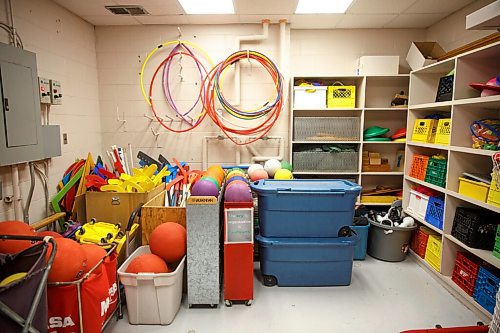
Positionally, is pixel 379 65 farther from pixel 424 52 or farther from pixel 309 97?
pixel 309 97

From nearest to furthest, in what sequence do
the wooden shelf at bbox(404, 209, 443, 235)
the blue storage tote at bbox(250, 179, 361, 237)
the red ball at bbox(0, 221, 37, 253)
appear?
the red ball at bbox(0, 221, 37, 253) < the blue storage tote at bbox(250, 179, 361, 237) < the wooden shelf at bbox(404, 209, 443, 235)

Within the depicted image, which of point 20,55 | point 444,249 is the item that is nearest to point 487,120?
point 444,249

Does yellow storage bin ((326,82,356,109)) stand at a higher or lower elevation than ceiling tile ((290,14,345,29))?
lower

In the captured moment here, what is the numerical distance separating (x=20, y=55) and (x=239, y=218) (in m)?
2.15

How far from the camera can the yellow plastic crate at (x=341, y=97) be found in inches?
151

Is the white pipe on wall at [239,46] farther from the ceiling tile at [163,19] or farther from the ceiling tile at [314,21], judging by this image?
the ceiling tile at [163,19]

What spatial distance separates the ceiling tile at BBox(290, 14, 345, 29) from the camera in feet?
11.9

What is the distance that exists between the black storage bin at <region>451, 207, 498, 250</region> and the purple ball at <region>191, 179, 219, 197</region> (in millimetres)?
2126

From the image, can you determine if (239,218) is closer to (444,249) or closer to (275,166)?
(275,166)

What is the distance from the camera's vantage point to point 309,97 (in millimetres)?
3846

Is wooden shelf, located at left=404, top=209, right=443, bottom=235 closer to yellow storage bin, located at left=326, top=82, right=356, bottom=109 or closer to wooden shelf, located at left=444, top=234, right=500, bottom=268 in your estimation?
wooden shelf, located at left=444, top=234, right=500, bottom=268

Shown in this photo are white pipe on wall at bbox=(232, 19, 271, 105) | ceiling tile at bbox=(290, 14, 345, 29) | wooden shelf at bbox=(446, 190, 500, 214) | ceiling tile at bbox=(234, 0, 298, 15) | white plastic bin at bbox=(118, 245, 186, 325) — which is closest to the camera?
white plastic bin at bbox=(118, 245, 186, 325)

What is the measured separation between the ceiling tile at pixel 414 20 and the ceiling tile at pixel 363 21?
0.34ft

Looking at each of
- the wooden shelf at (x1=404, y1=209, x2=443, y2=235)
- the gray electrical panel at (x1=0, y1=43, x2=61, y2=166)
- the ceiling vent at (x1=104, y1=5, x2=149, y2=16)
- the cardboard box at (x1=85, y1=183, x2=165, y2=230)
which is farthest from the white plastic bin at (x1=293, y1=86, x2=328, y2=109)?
the gray electrical panel at (x1=0, y1=43, x2=61, y2=166)
